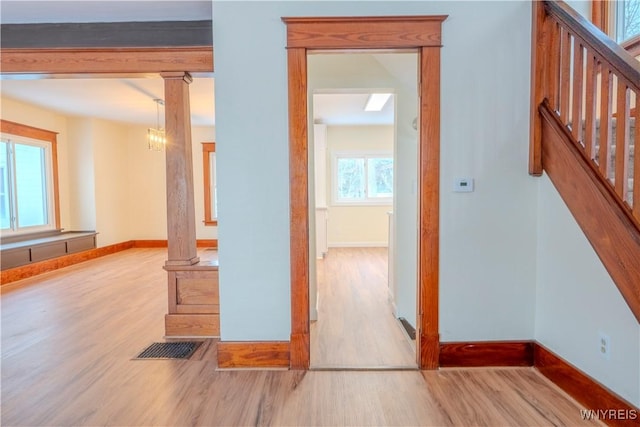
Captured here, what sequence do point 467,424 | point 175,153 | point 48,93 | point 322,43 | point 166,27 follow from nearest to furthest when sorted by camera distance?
point 467,424, point 322,43, point 166,27, point 175,153, point 48,93

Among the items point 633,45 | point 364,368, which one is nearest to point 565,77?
point 633,45

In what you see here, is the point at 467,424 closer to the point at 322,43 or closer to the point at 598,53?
the point at 598,53

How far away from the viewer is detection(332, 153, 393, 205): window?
754 centimetres

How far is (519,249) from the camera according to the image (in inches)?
90.4

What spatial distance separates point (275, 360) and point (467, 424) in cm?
120

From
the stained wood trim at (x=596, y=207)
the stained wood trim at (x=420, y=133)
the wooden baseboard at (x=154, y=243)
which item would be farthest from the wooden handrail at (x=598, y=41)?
the wooden baseboard at (x=154, y=243)

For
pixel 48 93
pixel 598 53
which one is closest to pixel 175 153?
pixel 598 53

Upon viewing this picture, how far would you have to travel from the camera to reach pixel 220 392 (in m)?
2.06

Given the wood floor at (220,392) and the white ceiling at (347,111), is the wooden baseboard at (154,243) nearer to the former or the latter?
the white ceiling at (347,111)

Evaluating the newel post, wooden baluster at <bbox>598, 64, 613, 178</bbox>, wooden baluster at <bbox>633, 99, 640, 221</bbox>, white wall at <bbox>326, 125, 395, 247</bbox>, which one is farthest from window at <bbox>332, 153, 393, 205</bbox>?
wooden baluster at <bbox>633, 99, 640, 221</bbox>

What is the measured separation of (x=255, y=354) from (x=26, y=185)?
548cm

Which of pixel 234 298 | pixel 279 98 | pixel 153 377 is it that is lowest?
pixel 153 377

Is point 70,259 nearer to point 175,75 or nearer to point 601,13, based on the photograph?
point 175,75

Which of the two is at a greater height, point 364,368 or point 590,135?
point 590,135
